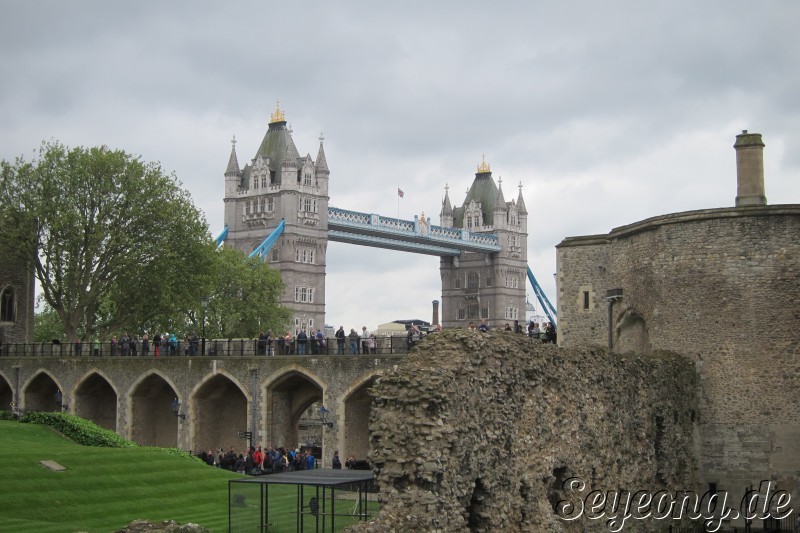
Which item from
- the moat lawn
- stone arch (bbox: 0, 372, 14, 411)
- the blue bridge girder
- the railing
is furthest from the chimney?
the blue bridge girder

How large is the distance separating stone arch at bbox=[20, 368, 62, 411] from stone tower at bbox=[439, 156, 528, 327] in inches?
4260

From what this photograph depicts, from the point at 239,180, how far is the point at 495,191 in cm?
5038

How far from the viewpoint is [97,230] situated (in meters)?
47.8

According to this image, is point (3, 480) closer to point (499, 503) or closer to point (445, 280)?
point (499, 503)

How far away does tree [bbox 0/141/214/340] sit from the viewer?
47969 millimetres

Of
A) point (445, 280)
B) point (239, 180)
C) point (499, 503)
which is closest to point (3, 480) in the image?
point (499, 503)

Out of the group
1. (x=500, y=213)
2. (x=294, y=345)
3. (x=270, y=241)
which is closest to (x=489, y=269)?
(x=500, y=213)

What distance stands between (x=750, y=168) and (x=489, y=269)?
129086mm

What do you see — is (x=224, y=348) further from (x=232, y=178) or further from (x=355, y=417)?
(x=232, y=178)

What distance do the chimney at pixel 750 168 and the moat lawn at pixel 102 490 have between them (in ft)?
47.6

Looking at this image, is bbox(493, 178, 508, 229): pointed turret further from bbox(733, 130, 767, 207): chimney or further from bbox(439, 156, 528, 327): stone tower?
bbox(733, 130, 767, 207): chimney

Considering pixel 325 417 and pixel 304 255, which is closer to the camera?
pixel 325 417

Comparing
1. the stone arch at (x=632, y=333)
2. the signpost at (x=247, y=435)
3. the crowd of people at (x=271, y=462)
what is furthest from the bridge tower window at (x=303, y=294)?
the stone arch at (x=632, y=333)

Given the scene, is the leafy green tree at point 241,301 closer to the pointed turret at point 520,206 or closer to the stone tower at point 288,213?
the stone tower at point 288,213
